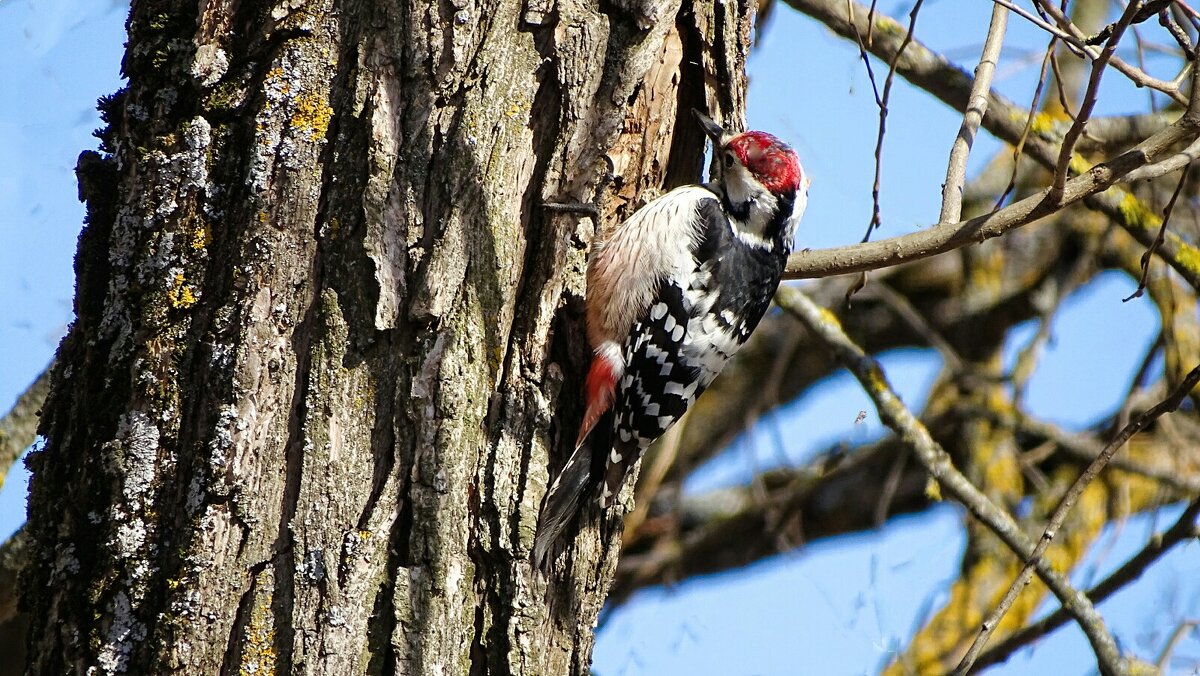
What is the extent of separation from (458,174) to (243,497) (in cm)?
82

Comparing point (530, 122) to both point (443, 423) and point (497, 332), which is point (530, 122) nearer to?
Result: point (497, 332)

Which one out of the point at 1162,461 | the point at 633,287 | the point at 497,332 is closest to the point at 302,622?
the point at 497,332

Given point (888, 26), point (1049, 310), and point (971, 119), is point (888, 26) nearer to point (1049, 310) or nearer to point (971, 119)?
point (971, 119)

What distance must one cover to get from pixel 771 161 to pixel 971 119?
101 centimetres

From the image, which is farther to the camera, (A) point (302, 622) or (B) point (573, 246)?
(B) point (573, 246)

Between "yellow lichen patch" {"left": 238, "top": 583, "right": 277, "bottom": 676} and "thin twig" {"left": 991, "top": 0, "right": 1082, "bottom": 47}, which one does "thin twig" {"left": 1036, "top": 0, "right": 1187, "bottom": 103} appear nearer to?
"thin twig" {"left": 991, "top": 0, "right": 1082, "bottom": 47}

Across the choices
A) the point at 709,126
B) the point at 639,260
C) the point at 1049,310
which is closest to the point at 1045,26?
the point at 709,126

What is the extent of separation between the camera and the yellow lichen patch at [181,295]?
2.38 m

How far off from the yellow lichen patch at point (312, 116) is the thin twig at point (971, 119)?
1540 millimetres

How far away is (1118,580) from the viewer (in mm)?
3715

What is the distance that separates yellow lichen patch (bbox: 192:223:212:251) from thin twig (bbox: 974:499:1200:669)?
282cm

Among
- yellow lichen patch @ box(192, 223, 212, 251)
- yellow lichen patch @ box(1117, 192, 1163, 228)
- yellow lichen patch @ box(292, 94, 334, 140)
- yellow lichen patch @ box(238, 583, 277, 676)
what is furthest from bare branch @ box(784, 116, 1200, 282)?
yellow lichen patch @ box(238, 583, 277, 676)

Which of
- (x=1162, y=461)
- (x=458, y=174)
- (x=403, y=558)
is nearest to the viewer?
(x=403, y=558)

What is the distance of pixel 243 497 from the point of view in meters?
2.29
